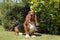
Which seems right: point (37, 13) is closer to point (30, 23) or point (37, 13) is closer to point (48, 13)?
point (48, 13)

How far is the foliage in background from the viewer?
11516mm

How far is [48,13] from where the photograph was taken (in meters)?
11.9

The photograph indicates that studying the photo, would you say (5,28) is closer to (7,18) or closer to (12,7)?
(7,18)

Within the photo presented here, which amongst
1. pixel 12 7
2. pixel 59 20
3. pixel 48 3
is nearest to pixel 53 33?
pixel 59 20

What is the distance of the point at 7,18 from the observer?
13383mm

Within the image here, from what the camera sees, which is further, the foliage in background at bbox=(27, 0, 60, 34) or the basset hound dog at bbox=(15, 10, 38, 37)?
the foliage in background at bbox=(27, 0, 60, 34)

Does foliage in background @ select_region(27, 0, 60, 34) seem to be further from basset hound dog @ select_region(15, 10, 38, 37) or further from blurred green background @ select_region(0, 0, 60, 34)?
basset hound dog @ select_region(15, 10, 38, 37)

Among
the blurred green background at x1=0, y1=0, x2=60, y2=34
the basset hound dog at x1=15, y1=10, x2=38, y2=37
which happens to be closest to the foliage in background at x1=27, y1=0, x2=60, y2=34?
the blurred green background at x1=0, y1=0, x2=60, y2=34

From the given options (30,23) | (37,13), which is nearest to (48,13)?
(37,13)

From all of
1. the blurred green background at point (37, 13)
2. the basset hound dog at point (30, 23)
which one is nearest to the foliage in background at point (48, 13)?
the blurred green background at point (37, 13)

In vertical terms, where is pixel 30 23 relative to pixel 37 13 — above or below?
below

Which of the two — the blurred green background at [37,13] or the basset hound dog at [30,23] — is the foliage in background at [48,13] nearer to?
the blurred green background at [37,13]

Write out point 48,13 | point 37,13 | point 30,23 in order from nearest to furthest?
1. point 30,23
2. point 48,13
3. point 37,13

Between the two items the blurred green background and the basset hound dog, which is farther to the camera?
the blurred green background
